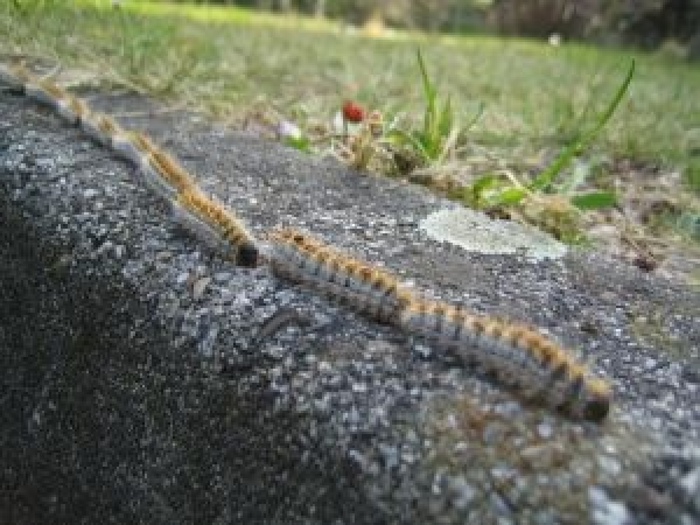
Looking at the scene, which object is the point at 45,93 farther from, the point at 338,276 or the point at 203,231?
the point at 338,276

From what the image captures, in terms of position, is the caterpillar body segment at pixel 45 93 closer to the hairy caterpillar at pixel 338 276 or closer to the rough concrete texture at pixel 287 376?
the rough concrete texture at pixel 287 376

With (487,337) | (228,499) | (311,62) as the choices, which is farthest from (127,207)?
(311,62)

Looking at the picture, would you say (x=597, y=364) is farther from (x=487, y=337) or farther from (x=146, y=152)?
(x=146, y=152)

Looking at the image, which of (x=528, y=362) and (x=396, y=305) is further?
(x=396, y=305)

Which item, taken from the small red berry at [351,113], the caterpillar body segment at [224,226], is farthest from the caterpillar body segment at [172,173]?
the small red berry at [351,113]

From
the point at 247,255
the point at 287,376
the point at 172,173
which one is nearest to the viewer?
the point at 287,376

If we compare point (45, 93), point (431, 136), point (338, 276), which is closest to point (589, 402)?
point (338, 276)

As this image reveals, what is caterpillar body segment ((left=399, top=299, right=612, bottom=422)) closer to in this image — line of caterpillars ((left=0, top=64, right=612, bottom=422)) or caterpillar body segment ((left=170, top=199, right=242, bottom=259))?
line of caterpillars ((left=0, top=64, right=612, bottom=422))

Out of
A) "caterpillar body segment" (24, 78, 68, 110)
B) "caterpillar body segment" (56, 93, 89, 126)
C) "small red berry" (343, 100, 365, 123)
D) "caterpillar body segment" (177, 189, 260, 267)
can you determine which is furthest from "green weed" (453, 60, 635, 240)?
"caterpillar body segment" (24, 78, 68, 110)
